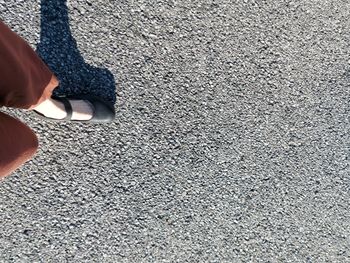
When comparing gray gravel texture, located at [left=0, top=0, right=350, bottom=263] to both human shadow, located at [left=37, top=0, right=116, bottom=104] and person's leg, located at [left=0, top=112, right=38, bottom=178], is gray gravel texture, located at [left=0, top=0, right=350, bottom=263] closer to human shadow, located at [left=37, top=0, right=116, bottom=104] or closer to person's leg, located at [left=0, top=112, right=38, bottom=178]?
human shadow, located at [left=37, top=0, right=116, bottom=104]

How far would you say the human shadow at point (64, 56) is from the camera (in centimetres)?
225

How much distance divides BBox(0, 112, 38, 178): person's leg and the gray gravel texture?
0.45 metres

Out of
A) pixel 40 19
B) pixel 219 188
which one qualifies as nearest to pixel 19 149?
pixel 40 19

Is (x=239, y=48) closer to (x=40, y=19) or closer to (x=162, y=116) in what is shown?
(x=162, y=116)

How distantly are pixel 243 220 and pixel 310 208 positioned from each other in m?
0.37

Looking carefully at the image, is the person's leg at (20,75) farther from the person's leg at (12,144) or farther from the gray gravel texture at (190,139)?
the gray gravel texture at (190,139)

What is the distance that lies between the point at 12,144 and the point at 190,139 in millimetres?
958

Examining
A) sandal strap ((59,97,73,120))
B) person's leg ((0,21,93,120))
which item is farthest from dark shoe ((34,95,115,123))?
person's leg ((0,21,93,120))

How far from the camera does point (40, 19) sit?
2240 mm

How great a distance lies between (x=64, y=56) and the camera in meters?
2.28

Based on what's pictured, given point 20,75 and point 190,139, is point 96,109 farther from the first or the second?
point 20,75

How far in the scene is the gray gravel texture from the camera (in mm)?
2281

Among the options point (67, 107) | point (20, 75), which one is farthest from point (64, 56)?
point (20, 75)

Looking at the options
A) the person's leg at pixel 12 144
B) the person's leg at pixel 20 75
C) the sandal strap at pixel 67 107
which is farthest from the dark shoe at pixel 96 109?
the person's leg at pixel 12 144
